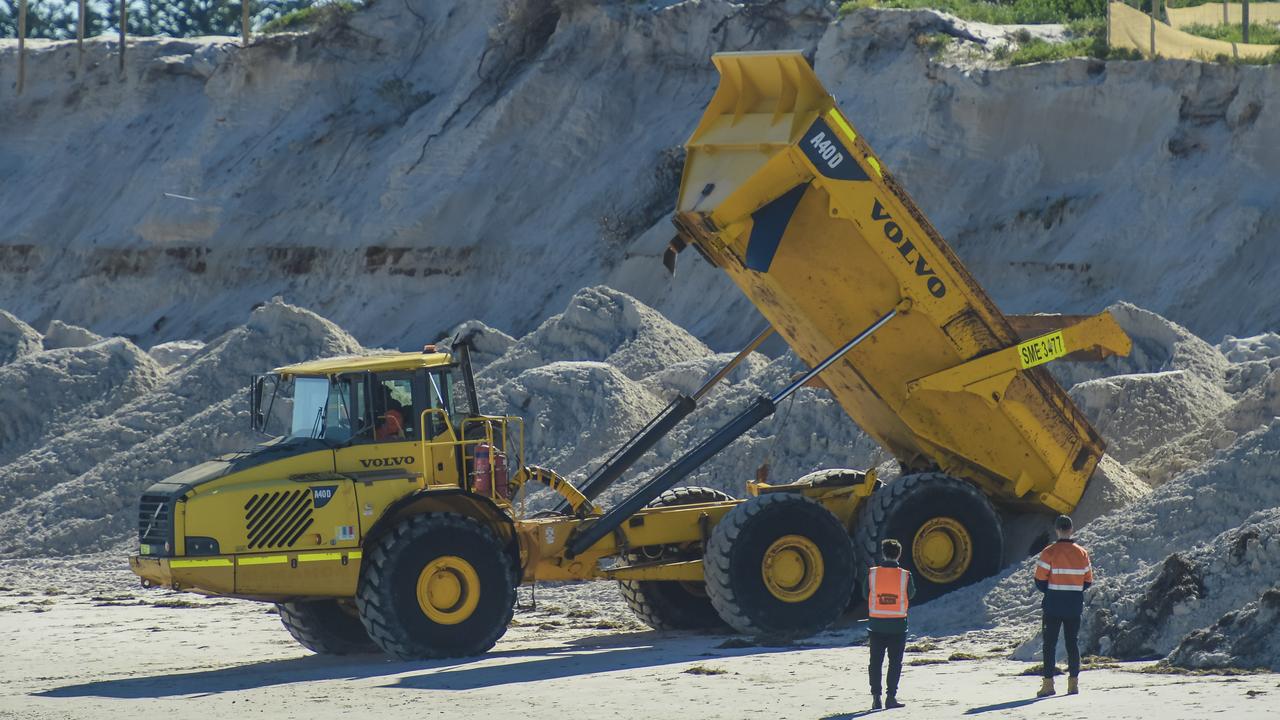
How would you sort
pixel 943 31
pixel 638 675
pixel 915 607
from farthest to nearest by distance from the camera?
pixel 943 31
pixel 915 607
pixel 638 675

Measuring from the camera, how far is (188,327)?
41.3 meters

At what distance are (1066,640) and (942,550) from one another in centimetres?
375

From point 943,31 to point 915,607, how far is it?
696 inches

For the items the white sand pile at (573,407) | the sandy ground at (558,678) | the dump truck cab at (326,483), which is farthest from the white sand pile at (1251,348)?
the dump truck cab at (326,483)

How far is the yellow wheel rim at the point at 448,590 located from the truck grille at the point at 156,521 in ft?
5.68

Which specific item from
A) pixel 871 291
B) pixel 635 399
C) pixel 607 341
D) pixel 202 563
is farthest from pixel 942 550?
pixel 607 341

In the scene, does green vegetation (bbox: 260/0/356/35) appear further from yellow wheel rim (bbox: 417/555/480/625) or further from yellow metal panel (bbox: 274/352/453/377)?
yellow wheel rim (bbox: 417/555/480/625)

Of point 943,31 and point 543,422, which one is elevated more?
point 943,31

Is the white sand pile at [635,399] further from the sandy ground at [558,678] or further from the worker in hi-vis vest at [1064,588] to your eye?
the worker in hi-vis vest at [1064,588]

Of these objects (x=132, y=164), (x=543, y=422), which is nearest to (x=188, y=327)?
(x=132, y=164)

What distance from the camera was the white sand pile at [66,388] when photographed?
26.1 meters

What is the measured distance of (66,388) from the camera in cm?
2684

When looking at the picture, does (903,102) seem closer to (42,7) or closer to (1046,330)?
(1046,330)

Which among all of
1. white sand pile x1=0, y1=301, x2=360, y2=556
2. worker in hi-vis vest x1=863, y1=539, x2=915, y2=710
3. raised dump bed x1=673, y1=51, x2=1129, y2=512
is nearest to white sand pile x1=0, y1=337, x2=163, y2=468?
white sand pile x1=0, y1=301, x2=360, y2=556
